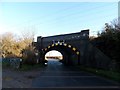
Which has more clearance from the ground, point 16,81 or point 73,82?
point 16,81

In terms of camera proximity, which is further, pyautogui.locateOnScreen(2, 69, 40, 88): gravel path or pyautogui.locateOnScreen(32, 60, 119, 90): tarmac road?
pyautogui.locateOnScreen(32, 60, 119, 90): tarmac road

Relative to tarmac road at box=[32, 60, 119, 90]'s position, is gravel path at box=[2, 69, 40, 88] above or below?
above

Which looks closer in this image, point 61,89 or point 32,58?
point 61,89

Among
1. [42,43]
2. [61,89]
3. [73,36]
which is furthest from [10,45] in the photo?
[61,89]

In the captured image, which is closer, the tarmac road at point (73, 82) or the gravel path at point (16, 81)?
the gravel path at point (16, 81)

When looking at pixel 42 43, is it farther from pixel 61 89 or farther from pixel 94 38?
pixel 61 89

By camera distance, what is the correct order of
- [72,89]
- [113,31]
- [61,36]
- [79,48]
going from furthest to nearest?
[61,36] < [79,48] < [113,31] < [72,89]

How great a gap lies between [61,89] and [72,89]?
69 cm

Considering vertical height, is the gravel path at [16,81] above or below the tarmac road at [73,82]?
above

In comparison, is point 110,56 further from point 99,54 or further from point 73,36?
point 73,36

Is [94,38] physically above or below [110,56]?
above

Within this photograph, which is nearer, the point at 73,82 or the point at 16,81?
the point at 16,81

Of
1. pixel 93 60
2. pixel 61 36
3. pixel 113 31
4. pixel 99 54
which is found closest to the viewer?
pixel 113 31

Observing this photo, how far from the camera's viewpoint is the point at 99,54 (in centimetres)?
4525
